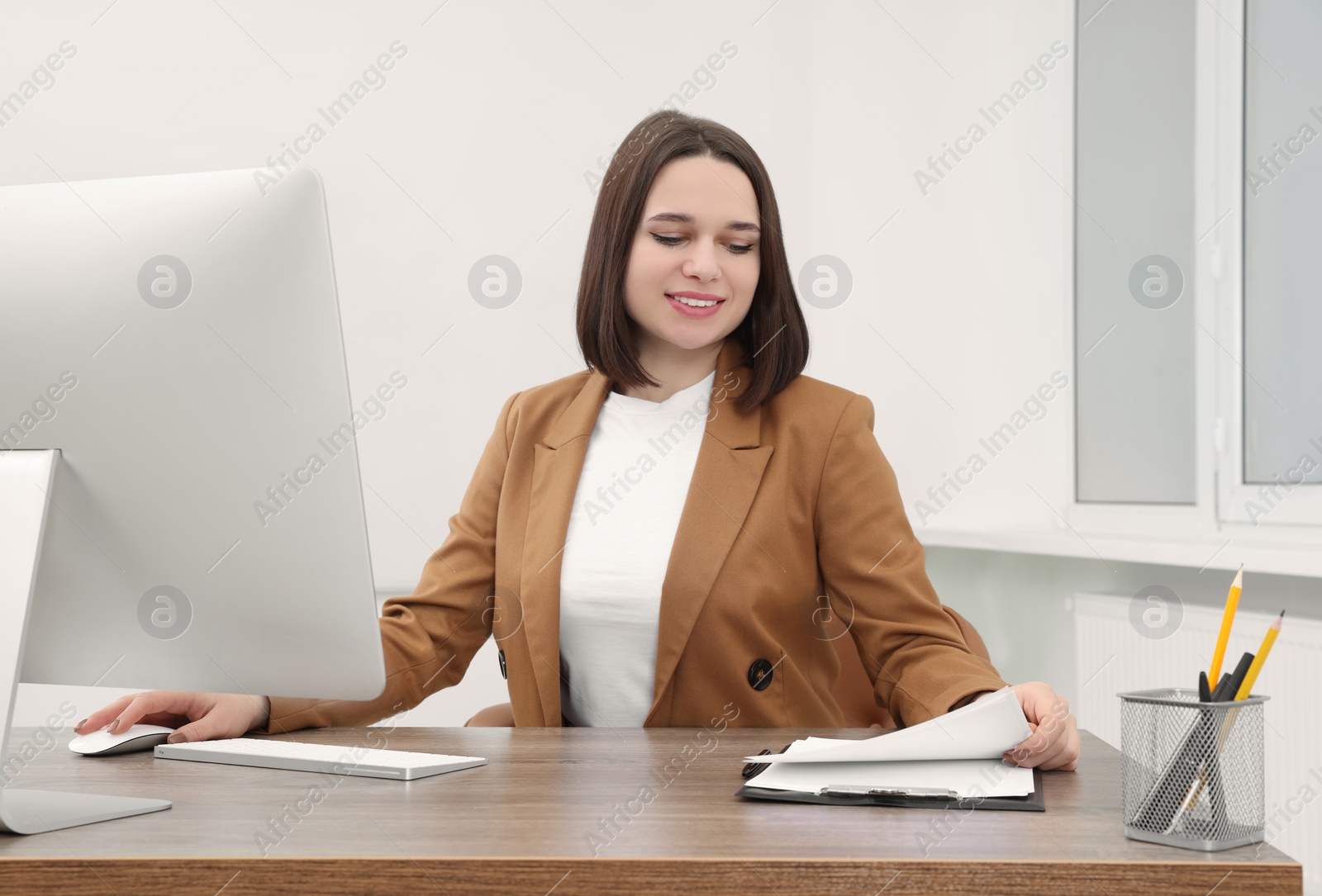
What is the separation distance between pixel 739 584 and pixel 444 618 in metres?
0.41

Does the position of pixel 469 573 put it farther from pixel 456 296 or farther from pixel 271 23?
pixel 271 23

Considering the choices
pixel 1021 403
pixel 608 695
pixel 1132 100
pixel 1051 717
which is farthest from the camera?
pixel 1021 403

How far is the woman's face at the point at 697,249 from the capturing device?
4.85 feet

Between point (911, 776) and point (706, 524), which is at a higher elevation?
point (706, 524)

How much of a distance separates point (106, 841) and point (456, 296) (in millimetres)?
2591

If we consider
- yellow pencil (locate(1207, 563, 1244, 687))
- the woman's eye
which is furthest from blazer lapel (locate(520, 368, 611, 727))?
yellow pencil (locate(1207, 563, 1244, 687))

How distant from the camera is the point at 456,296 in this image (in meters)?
3.27

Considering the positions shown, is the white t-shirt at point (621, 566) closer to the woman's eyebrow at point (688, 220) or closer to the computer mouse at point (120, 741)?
the woman's eyebrow at point (688, 220)

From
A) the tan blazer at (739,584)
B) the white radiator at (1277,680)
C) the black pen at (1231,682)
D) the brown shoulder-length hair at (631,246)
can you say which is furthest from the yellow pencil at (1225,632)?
the white radiator at (1277,680)

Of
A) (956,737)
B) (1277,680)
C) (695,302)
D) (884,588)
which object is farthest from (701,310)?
(1277,680)

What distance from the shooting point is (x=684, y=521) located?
1.44 meters

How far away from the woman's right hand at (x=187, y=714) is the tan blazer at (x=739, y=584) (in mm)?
155

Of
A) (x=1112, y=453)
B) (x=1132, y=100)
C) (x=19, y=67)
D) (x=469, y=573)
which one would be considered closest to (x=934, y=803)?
(x=469, y=573)

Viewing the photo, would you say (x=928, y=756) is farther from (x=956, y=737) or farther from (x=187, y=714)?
(x=187, y=714)
